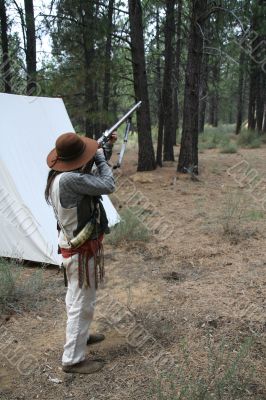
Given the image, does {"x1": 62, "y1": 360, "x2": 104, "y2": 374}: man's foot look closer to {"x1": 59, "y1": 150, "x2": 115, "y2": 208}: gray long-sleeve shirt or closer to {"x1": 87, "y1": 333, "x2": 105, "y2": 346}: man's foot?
{"x1": 87, "y1": 333, "x2": 105, "y2": 346}: man's foot

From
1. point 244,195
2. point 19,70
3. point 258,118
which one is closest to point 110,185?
point 244,195

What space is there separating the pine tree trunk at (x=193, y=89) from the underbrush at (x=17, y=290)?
624 cm

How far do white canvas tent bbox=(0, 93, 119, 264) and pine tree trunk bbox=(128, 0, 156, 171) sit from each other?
190 inches

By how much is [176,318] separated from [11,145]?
10.1ft

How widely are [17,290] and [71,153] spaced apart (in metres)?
2.04

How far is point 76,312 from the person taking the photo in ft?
10.5

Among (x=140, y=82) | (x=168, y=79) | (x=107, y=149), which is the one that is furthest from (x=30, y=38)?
(x=107, y=149)

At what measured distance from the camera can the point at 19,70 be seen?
1741 centimetres

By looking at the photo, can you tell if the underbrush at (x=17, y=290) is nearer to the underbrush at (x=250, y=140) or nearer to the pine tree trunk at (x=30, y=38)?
the pine tree trunk at (x=30, y=38)

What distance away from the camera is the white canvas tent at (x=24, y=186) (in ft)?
17.6

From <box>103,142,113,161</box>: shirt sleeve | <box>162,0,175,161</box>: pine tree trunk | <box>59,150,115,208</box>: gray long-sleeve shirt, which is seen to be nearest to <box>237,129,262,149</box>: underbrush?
<box>162,0,175,161</box>: pine tree trunk

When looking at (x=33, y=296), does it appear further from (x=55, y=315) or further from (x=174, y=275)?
(x=174, y=275)

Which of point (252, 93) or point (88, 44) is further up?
point (88, 44)

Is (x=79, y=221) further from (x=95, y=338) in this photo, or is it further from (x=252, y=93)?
(x=252, y=93)
